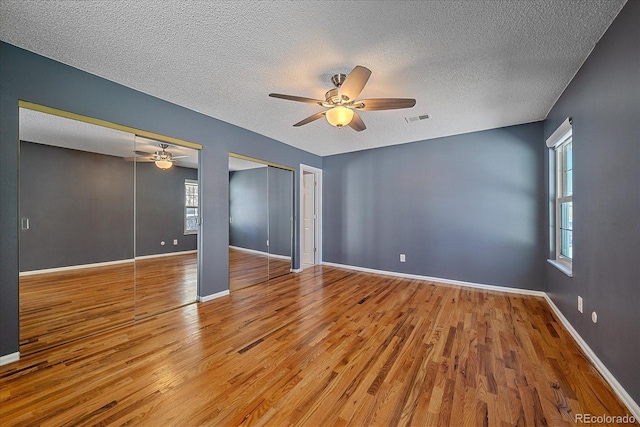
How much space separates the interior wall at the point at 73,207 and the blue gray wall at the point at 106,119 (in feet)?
1.38

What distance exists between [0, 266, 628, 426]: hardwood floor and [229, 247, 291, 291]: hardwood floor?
1145 millimetres

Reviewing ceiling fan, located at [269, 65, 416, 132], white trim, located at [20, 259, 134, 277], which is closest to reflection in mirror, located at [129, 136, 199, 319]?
white trim, located at [20, 259, 134, 277]

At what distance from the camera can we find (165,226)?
355cm

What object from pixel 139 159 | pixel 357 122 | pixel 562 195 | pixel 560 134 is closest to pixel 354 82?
pixel 357 122

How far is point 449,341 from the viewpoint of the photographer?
2312 millimetres

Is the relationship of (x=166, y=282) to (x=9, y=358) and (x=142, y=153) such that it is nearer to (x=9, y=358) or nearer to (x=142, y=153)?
(x=9, y=358)

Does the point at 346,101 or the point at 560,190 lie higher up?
the point at 346,101

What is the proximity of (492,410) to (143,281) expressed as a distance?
3.89 metres

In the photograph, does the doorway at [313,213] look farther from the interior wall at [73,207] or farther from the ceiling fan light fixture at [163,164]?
the interior wall at [73,207]

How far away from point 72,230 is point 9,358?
1858mm

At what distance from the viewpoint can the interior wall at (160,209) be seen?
316 centimetres

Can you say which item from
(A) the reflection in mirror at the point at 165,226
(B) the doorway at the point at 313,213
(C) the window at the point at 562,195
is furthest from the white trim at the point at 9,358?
(C) the window at the point at 562,195

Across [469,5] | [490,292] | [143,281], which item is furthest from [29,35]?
[490,292]

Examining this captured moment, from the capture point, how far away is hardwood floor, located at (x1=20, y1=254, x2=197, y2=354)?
7.85 feet
